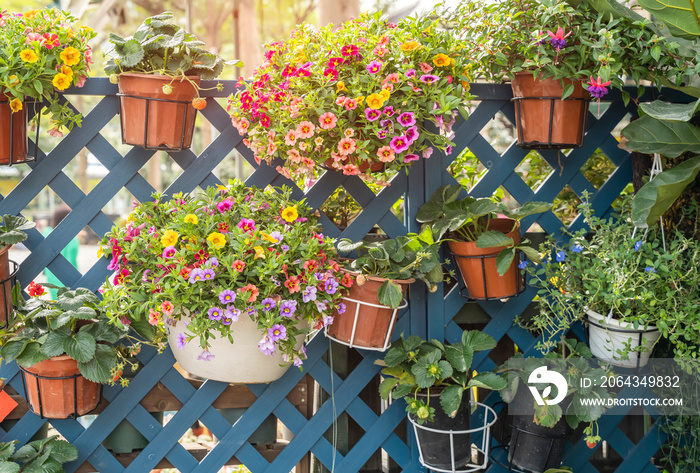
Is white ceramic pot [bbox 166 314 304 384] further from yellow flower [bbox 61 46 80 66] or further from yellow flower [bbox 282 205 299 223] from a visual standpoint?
yellow flower [bbox 61 46 80 66]

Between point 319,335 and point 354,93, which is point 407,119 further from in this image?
point 319,335

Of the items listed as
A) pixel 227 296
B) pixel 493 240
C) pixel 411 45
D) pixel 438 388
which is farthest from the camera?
pixel 438 388

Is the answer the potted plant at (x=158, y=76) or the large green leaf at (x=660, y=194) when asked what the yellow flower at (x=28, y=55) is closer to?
the potted plant at (x=158, y=76)

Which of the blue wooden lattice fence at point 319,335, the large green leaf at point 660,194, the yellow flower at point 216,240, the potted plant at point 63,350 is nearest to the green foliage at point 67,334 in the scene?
the potted plant at point 63,350

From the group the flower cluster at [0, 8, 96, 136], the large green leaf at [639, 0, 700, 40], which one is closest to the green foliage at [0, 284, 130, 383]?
the flower cluster at [0, 8, 96, 136]

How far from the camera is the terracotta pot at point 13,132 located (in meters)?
1.35

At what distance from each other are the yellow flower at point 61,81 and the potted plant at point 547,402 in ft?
4.41

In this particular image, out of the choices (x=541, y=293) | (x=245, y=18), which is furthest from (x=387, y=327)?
(x=245, y=18)

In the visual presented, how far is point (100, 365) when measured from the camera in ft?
4.49

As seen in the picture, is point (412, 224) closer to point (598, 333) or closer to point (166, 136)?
point (598, 333)

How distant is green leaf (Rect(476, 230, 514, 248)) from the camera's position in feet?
4.81

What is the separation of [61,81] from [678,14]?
1.51 metres

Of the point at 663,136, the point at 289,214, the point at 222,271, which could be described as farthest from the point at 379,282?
the point at 663,136

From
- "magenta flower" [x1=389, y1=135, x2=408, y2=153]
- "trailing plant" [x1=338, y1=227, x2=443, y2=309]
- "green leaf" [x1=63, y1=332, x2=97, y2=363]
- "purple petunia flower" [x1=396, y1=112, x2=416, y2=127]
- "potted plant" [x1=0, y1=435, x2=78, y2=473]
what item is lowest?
"potted plant" [x1=0, y1=435, x2=78, y2=473]
